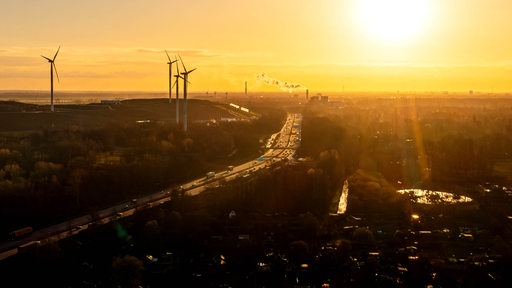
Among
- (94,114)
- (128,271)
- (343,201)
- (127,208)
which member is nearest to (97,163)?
(127,208)

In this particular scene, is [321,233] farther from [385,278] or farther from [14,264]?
[14,264]

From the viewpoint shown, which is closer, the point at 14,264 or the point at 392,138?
the point at 14,264

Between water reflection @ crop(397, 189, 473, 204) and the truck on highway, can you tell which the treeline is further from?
water reflection @ crop(397, 189, 473, 204)

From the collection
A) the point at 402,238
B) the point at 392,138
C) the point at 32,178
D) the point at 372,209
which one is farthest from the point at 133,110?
the point at 402,238

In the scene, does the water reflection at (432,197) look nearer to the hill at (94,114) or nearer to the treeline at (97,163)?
the treeline at (97,163)

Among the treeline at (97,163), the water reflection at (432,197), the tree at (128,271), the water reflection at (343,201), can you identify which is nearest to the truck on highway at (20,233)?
the treeline at (97,163)

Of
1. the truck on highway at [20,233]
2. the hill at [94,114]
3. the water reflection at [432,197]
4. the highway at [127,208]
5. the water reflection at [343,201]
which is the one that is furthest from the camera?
the hill at [94,114]
